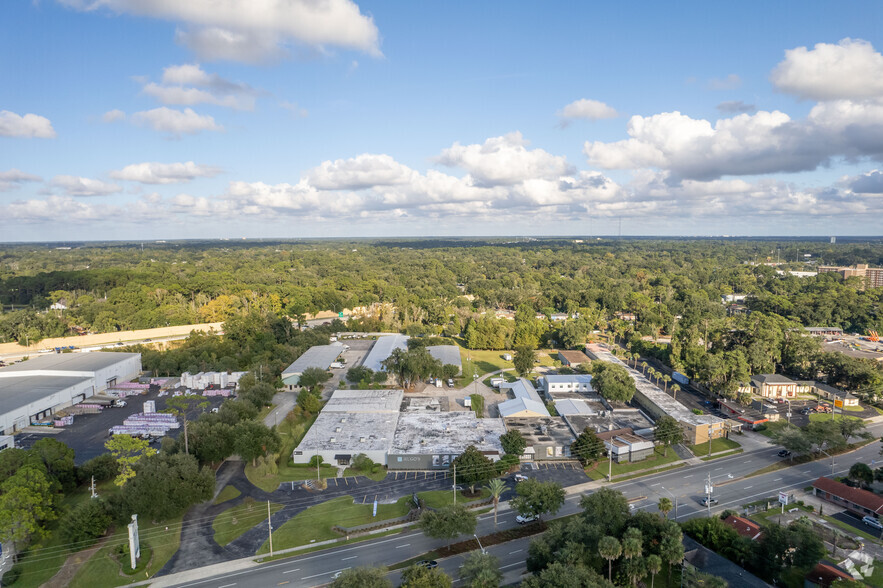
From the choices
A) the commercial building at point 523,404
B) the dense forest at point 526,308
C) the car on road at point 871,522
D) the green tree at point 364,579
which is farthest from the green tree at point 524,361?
the green tree at point 364,579

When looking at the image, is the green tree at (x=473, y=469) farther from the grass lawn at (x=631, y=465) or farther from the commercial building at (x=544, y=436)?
the grass lawn at (x=631, y=465)

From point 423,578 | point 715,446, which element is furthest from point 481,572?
point 715,446

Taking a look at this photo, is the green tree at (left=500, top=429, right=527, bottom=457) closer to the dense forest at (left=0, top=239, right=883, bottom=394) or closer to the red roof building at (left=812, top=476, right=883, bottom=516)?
the red roof building at (left=812, top=476, right=883, bottom=516)

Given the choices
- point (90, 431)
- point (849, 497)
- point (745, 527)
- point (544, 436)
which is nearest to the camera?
point (745, 527)

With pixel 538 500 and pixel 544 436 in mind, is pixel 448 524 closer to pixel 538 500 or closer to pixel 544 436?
pixel 538 500

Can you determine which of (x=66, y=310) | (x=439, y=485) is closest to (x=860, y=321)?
(x=439, y=485)

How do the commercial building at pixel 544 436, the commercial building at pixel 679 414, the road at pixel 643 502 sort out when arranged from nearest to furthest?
the road at pixel 643 502
the commercial building at pixel 544 436
the commercial building at pixel 679 414

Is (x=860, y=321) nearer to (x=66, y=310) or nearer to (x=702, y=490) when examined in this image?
(x=702, y=490)
